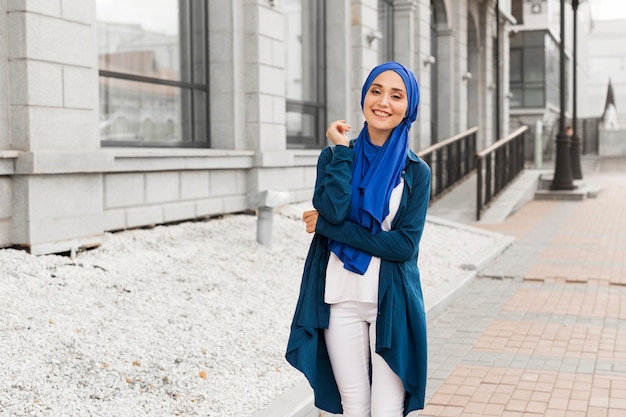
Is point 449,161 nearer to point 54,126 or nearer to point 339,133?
point 54,126

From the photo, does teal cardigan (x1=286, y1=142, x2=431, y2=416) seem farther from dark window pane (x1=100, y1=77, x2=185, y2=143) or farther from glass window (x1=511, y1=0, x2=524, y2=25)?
glass window (x1=511, y1=0, x2=524, y2=25)

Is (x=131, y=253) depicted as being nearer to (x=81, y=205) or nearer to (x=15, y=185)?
(x=81, y=205)

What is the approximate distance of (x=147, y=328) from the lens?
18.3 ft

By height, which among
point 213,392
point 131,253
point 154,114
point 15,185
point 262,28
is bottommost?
point 213,392

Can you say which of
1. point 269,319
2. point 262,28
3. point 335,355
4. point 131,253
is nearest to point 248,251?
point 131,253

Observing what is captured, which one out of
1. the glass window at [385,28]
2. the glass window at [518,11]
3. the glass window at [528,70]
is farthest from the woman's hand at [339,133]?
the glass window at [528,70]

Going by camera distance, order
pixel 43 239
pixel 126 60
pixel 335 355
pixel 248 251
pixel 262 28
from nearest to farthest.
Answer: pixel 335 355 → pixel 43 239 → pixel 248 251 → pixel 126 60 → pixel 262 28

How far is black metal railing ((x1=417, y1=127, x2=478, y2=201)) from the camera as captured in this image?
55.8 ft

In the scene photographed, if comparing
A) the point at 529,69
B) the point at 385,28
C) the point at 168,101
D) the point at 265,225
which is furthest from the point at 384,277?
the point at 529,69

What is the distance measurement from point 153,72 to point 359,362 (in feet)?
23.5

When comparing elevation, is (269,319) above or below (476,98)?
below

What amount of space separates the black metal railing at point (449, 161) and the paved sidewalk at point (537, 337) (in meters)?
4.31

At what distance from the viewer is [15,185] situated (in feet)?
22.2

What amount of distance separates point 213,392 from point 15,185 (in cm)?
299
